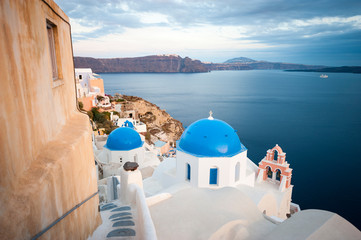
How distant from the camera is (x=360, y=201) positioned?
68.9 feet

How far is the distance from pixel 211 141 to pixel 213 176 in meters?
1.55

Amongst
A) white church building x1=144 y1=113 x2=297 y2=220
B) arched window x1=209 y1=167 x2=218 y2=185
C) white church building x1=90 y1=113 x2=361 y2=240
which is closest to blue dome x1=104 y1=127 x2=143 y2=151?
white church building x1=90 y1=113 x2=361 y2=240

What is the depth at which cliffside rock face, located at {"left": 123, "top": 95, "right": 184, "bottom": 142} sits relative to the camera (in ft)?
134

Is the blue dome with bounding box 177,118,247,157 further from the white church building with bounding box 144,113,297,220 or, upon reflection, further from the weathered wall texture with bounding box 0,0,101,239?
the weathered wall texture with bounding box 0,0,101,239

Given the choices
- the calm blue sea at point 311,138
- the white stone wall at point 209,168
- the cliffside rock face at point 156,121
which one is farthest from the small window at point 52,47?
the cliffside rock face at point 156,121

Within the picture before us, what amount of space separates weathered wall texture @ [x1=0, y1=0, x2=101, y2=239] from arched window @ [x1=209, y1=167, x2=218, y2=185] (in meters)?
6.45

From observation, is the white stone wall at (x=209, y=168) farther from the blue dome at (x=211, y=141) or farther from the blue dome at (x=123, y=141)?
the blue dome at (x=123, y=141)

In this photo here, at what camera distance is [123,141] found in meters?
13.7

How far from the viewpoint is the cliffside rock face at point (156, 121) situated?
40906 mm

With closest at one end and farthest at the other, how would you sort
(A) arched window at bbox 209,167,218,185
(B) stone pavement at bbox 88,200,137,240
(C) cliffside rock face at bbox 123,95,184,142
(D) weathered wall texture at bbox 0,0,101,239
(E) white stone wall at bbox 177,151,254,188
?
(D) weathered wall texture at bbox 0,0,101,239
(B) stone pavement at bbox 88,200,137,240
(E) white stone wall at bbox 177,151,254,188
(A) arched window at bbox 209,167,218,185
(C) cliffside rock face at bbox 123,95,184,142

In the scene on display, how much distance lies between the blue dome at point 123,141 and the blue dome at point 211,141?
17.2 feet

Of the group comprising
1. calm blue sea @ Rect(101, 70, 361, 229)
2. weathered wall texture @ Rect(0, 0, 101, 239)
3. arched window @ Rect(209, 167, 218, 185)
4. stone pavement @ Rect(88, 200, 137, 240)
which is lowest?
calm blue sea @ Rect(101, 70, 361, 229)

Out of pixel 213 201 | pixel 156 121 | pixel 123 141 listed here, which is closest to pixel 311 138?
pixel 156 121

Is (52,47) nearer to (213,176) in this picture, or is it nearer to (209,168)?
(209,168)
